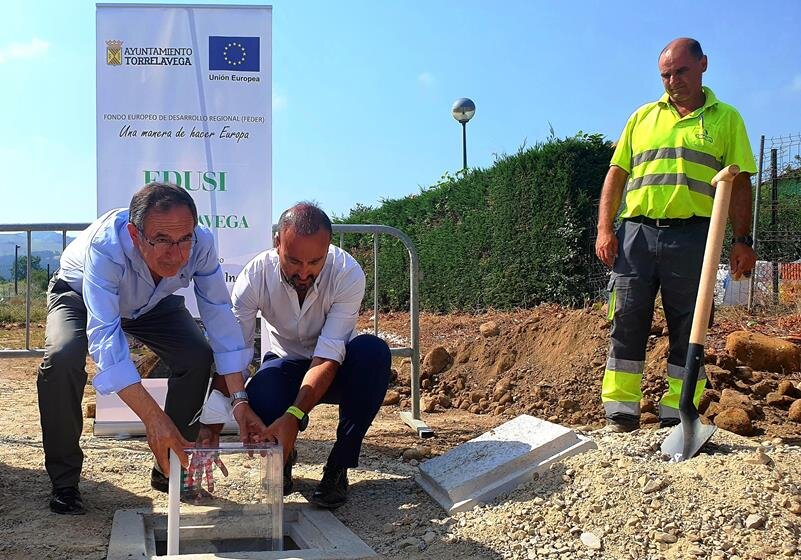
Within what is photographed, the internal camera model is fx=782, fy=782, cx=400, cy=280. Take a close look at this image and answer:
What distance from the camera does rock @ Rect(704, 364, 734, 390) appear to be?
229 inches

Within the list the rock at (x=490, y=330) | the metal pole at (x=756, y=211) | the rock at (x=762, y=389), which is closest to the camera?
the rock at (x=762, y=389)

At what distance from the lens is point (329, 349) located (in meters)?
3.44

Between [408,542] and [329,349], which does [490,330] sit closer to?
[329,349]

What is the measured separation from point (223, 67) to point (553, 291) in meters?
6.94

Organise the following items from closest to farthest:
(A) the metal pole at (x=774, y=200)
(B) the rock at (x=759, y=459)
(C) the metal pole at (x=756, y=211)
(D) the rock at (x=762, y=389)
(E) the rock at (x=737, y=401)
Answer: (B) the rock at (x=759, y=459), (E) the rock at (x=737, y=401), (D) the rock at (x=762, y=389), (C) the metal pole at (x=756, y=211), (A) the metal pole at (x=774, y=200)

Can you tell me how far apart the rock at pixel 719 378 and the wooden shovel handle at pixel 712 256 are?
264cm

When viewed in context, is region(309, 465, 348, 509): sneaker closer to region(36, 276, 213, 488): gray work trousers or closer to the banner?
region(36, 276, 213, 488): gray work trousers

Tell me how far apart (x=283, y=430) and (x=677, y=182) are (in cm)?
233

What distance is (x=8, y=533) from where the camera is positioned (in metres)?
3.11

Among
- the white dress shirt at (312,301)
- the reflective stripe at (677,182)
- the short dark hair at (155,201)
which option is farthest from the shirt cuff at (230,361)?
the reflective stripe at (677,182)

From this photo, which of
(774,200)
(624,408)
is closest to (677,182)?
(624,408)

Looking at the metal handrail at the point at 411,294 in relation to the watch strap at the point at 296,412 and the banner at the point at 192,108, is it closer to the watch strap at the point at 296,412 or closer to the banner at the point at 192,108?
the banner at the point at 192,108

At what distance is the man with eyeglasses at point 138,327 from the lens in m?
2.93

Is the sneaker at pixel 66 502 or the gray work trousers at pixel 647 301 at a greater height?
the gray work trousers at pixel 647 301
